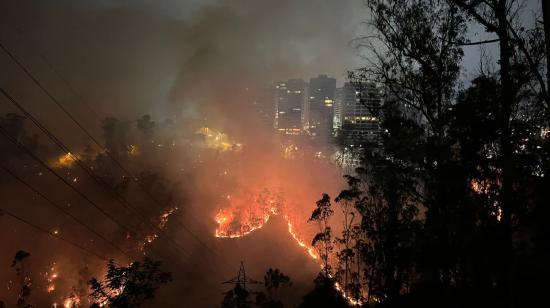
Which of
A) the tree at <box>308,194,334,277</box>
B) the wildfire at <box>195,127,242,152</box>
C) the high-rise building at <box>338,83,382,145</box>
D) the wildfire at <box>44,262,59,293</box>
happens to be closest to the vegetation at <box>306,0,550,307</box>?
the high-rise building at <box>338,83,382,145</box>

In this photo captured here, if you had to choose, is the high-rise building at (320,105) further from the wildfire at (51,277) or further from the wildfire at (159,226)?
the wildfire at (51,277)

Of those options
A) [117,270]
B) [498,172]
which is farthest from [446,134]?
[117,270]

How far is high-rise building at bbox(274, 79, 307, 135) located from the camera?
312 ft

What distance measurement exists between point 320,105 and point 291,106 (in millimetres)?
8508

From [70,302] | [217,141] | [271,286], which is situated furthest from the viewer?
[217,141]

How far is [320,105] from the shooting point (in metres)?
102

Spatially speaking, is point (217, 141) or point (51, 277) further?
point (217, 141)

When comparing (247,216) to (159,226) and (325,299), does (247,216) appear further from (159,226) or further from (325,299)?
(325,299)

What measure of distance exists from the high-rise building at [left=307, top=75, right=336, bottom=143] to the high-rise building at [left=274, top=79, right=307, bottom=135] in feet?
7.16

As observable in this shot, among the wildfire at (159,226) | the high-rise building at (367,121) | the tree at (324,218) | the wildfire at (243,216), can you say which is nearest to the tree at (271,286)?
the tree at (324,218)

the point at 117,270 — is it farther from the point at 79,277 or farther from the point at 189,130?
the point at 189,130

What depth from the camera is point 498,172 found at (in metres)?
9.59

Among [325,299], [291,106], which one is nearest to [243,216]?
[325,299]

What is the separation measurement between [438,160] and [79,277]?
1863 inches
